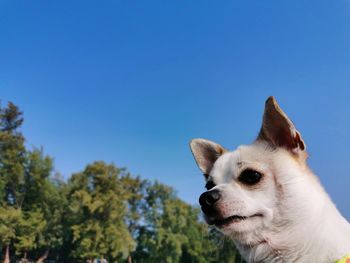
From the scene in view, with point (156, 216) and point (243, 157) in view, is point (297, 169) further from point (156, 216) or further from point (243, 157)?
point (156, 216)

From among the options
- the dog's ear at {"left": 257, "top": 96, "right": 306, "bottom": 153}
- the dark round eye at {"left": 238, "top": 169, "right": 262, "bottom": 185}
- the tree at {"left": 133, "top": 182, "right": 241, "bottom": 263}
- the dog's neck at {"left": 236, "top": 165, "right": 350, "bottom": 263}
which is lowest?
the dog's neck at {"left": 236, "top": 165, "right": 350, "bottom": 263}

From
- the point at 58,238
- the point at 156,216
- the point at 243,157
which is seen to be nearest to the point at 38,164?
the point at 58,238

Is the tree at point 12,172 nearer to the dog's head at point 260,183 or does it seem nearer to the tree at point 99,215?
the tree at point 99,215

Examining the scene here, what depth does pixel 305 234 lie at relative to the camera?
3.87 meters

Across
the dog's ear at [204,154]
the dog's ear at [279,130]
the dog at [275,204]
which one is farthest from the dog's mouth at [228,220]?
the dog's ear at [204,154]

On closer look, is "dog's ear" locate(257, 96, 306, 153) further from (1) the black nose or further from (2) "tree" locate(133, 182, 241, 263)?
(2) "tree" locate(133, 182, 241, 263)

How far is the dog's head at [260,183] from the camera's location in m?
4.09

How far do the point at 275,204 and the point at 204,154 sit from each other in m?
1.78

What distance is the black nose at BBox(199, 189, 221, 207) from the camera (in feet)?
14.2

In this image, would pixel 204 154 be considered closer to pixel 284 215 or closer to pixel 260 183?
pixel 260 183

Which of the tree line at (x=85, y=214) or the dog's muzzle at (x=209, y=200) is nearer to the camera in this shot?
the dog's muzzle at (x=209, y=200)

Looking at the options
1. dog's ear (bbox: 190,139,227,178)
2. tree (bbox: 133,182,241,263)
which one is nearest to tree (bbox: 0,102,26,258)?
tree (bbox: 133,182,241,263)

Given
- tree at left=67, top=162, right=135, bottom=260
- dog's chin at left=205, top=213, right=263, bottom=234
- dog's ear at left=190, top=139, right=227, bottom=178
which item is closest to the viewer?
dog's chin at left=205, top=213, right=263, bottom=234

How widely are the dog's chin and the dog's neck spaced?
0.12m
